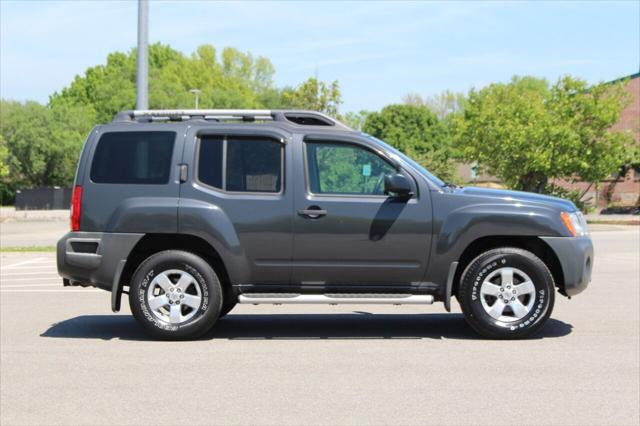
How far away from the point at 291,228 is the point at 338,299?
0.77 m

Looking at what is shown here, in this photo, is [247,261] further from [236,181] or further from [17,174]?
[17,174]

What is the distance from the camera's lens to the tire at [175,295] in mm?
7965

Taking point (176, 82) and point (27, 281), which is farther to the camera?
point (176, 82)

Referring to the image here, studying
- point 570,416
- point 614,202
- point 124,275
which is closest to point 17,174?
point 614,202

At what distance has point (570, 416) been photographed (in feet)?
17.7

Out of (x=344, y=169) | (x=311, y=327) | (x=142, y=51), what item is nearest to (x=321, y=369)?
(x=311, y=327)

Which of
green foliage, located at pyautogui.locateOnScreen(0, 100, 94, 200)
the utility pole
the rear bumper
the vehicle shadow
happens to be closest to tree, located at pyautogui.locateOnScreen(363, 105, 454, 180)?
green foliage, located at pyautogui.locateOnScreen(0, 100, 94, 200)

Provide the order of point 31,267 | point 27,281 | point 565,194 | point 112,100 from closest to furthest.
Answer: point 27,281 → point 31,267 → point 565,194 → point 112,100

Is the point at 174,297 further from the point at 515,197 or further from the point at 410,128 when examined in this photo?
the point at 410,128

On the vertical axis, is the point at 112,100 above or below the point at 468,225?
above

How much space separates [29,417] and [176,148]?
3339 mm

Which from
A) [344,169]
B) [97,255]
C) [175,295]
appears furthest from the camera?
[344,169]

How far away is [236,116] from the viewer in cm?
838

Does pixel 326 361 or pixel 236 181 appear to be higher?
pixel 236 181
